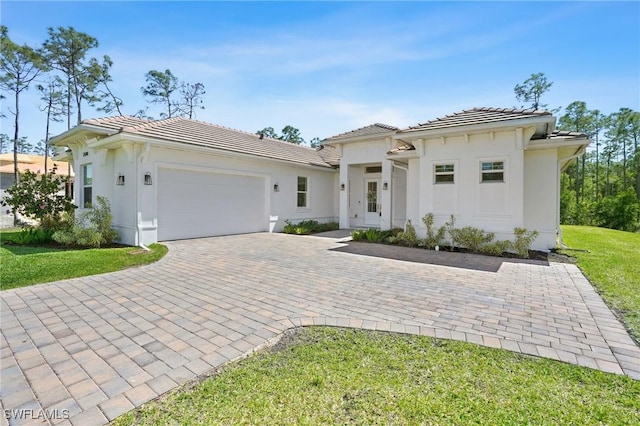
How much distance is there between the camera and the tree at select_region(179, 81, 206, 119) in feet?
96.4

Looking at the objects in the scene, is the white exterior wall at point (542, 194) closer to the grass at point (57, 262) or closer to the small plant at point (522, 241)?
the small plant at point (522, 241)

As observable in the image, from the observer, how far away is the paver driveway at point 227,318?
2742mm

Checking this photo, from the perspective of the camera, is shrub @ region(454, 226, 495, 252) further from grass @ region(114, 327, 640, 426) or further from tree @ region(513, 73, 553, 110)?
tree @ region(513, 73, 553, 110)

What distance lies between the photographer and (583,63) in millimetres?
10578

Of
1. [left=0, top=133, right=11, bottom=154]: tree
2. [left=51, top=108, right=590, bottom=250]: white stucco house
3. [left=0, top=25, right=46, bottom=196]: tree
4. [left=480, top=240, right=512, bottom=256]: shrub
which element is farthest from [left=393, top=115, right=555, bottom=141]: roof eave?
[left=0, top=133, right=11, bottom=154]: tree

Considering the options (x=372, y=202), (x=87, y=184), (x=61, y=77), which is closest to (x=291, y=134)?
(x=61, y=77)

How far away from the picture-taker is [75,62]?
20.4 metres

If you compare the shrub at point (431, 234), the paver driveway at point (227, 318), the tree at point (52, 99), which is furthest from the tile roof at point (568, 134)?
the tree at point (52, 99)

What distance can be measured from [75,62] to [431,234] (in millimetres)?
24630

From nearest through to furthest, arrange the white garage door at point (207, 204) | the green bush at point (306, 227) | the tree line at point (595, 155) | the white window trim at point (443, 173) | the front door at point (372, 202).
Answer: the white window trim at point (443, 173) < the white garage door at point (207, 204) < the green bush at point (306, 227) < the front door at point (372, 202) < the tree line at point (595, 155)

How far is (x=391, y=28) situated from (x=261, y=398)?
9793 millimetres

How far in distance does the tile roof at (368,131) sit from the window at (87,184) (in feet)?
32.1

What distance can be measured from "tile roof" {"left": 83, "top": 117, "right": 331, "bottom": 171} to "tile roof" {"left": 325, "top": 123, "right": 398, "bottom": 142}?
2036 mm

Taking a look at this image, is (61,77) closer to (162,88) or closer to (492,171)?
(162,88)
